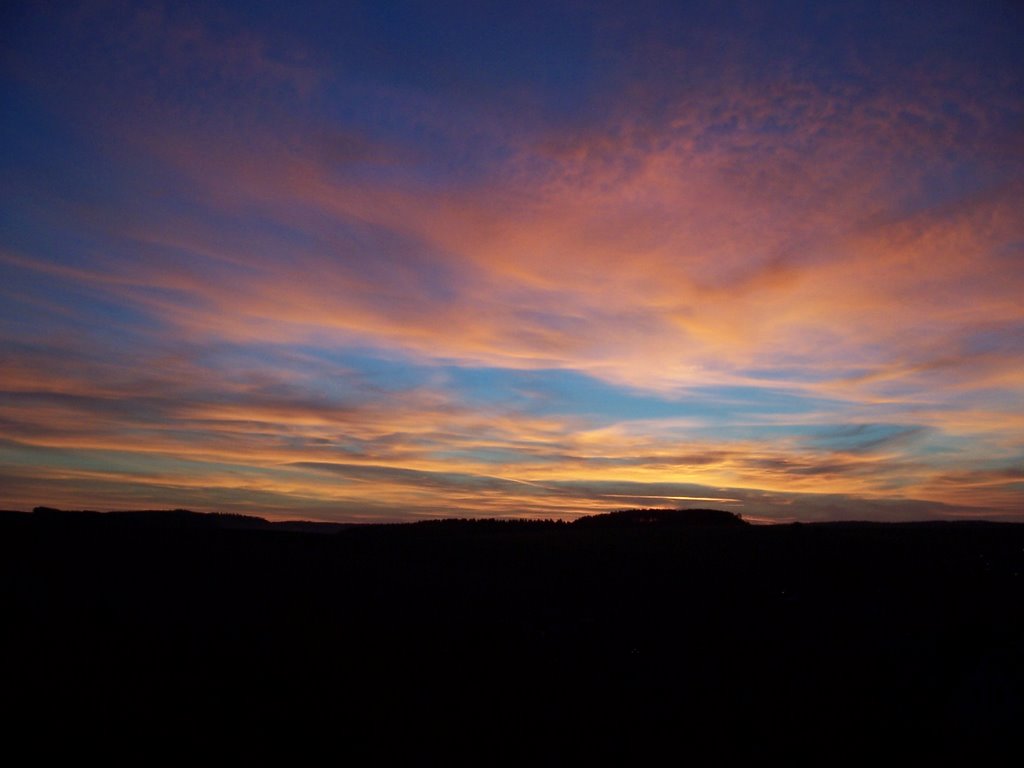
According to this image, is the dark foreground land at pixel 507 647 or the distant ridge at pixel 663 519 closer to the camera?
the dark foreground land at pixel 507 647

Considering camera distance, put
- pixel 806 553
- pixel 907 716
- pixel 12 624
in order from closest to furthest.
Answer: pixel 907 716
pixel 12 624
pixel 806 553

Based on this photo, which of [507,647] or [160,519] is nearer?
[507,647]

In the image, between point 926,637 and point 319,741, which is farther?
point 926,637

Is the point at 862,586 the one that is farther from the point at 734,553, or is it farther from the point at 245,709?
the point at 245,709

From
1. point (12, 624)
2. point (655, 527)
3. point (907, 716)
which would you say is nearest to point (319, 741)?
point (12, 624)

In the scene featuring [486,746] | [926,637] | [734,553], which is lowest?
[486,746]

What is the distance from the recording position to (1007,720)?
8.73 meters

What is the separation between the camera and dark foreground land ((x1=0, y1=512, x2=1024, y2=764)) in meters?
9.07

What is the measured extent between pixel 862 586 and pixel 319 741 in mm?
12749

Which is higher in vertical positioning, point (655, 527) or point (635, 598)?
point (655, 527)

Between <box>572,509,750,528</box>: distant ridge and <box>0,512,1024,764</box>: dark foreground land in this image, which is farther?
<box>572,509,750,528</box>: distant ridge

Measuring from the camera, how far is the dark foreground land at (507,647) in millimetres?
9070

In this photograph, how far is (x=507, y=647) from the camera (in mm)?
12172

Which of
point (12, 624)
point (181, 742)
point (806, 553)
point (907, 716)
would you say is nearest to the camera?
point (181, 742)
